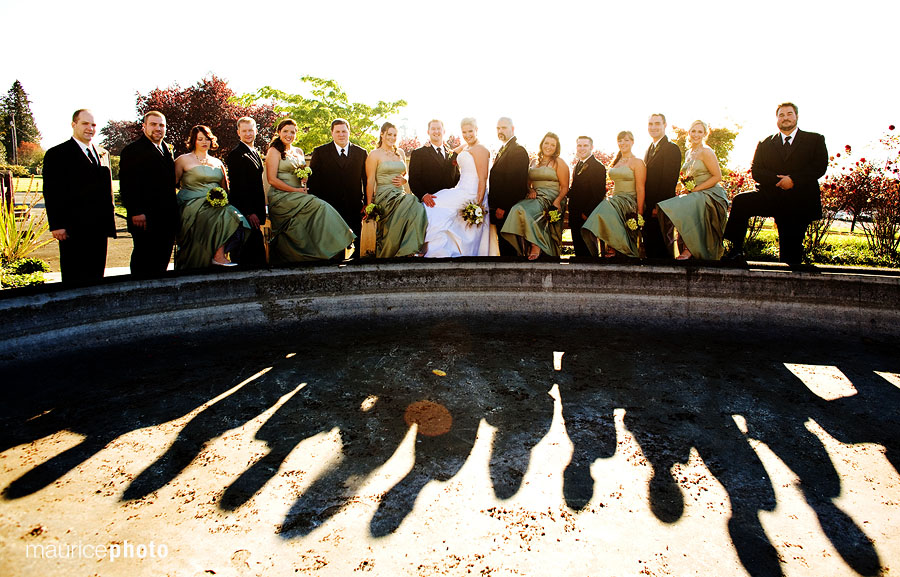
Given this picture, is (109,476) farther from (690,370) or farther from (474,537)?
(690,370)

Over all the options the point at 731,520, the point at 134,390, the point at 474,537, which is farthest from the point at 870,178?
the point at 134,390

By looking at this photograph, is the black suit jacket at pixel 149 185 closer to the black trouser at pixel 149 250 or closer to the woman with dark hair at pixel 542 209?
the black trouser at pixel 149 250

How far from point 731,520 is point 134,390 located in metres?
4.51

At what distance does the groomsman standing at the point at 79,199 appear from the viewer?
19.8 feet

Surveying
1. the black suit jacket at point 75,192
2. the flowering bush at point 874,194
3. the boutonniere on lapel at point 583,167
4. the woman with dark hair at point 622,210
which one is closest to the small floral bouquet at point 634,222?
the woman with dark hair at point 622,210

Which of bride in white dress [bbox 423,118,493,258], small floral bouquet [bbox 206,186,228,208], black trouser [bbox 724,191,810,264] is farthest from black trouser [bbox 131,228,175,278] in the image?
black trouser [bbox 724,191,810,264]

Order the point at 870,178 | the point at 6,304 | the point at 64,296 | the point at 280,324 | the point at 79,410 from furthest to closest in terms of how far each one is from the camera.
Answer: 1. the point at 870,178
2. the point at 280,324
3. the point at 64,296
4. the point at 6,304
5. the point at 79,410

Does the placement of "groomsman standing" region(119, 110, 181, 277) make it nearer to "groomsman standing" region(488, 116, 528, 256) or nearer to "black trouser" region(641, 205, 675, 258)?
"groomsman standing" region(488, 116, 528, 256)

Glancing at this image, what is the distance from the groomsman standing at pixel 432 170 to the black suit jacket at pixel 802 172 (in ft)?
15.8

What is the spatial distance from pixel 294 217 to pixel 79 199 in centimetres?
267

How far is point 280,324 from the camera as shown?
6484mm

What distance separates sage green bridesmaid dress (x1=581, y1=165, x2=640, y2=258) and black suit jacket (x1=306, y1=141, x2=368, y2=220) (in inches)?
150

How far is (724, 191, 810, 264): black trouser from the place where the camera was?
7668mm

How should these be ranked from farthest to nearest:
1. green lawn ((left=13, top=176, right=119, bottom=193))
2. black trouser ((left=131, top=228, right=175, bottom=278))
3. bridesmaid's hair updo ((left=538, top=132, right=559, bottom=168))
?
green lawn ((left=13, top=176, right=119, bottom=193)) < bridesmaid's hair updo ((left=538, top=132, right=559, bottom=168)) < black trouser ((left=131, top=228, right=175, bottom=278))
